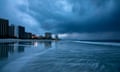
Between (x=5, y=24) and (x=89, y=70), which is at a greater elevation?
(x=5, y=24)

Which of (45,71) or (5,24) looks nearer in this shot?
(45,71)

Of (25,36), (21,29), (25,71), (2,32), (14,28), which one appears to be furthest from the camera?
(25,36)

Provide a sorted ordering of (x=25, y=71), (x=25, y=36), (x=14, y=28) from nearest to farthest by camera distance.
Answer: (x=25, y=71) → (x=14, y=28) → (x=25, y=36)

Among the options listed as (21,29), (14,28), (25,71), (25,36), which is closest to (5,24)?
(14,28)

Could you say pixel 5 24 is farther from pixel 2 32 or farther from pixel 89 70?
pixel 89 70

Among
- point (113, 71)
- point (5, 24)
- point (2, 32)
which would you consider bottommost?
point (113, 71)

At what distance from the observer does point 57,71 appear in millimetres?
7852

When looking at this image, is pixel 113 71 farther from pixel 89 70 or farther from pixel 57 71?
pixel 57 71

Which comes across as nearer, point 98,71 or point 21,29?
point 98,71

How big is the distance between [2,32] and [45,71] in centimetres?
11222

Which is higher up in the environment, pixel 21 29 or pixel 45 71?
pixel 21 29

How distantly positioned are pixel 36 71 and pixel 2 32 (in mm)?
111990

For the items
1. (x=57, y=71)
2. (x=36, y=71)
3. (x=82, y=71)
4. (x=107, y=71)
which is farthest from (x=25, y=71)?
(x=107, y=71)

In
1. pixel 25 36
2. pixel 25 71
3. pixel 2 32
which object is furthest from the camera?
pixel 25 36
